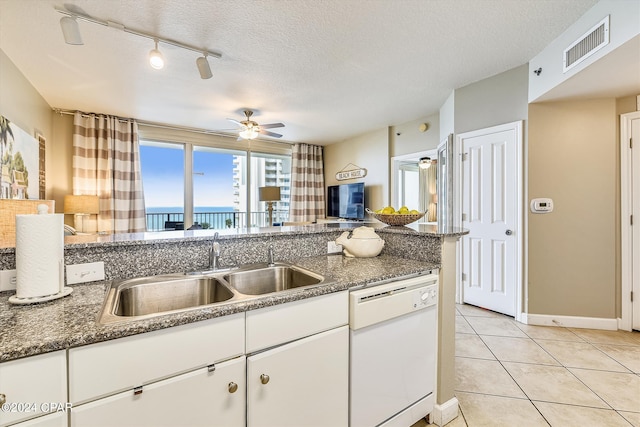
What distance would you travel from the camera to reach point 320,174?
638cm

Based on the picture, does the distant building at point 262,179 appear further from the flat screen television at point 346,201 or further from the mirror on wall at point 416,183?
the mirror on wall at point 416,183

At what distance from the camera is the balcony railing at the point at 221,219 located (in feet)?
18.6

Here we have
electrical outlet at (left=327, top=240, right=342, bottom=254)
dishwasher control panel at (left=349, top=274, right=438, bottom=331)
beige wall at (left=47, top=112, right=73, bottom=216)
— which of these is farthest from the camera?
beige wall at (left=47, top=112, right=73, bottom=216)

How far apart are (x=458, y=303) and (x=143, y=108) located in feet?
15.9

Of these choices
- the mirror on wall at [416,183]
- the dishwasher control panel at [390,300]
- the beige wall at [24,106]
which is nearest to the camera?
the dishwasher control panel at [390,300]

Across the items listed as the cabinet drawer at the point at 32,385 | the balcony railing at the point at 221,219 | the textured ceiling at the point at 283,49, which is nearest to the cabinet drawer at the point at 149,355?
the cabinet drawer at the point at 32,385

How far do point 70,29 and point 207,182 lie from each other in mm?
3622

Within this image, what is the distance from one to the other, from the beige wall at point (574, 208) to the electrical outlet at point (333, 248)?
2.12m

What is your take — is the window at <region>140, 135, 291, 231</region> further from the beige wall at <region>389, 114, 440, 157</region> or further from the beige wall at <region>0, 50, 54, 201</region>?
the beige wall at <region>389, 114, 440, 157</region>

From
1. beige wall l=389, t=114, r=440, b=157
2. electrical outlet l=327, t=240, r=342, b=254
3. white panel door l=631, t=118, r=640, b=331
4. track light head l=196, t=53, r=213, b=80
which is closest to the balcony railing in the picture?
beige wall l=389, t=114, r=440, b=157

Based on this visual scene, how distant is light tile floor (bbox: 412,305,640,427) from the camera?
5.16 ft

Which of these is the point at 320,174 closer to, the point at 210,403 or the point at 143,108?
the point at 143,108

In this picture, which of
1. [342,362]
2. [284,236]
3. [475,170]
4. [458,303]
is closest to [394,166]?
[475,170]

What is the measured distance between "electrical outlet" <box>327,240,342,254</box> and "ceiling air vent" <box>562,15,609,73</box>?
2214 mm
